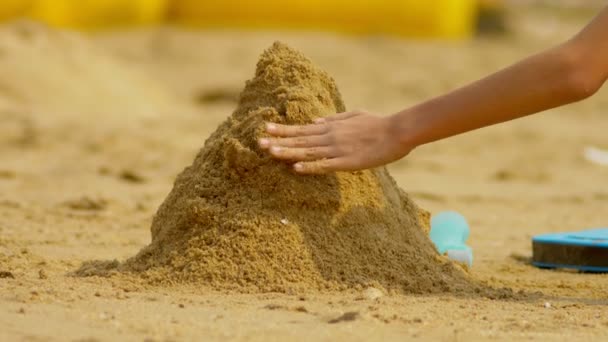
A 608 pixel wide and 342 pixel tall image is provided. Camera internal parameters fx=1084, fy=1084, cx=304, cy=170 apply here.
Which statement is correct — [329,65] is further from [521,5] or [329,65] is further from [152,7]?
[521,5]

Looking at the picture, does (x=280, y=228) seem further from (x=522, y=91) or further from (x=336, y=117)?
(x=522, y=91)

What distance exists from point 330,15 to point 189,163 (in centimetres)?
590

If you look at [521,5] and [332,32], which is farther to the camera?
[521,5]

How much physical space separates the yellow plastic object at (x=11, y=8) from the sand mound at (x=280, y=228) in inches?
314

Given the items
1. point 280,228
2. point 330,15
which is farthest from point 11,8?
point 280,228

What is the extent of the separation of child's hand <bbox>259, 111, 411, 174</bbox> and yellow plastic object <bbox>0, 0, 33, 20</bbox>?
825 centimetres

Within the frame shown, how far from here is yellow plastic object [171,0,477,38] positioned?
38.4ft

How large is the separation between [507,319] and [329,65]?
795 cm

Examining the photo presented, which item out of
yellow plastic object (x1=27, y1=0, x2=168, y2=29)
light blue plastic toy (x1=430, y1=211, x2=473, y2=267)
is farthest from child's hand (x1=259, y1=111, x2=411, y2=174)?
yellow plastic object (x1=27, y1=0, x2=168, y2=29)

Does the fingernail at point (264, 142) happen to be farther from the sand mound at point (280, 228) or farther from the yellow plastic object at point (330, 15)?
the yellow plastic object at point (330, 15)

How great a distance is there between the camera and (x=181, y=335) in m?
2.28

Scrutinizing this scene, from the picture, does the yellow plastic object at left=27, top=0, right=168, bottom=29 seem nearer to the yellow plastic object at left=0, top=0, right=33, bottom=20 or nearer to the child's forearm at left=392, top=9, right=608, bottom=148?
the yellow plastic object at left=0, top=0, right=33, bottom=20

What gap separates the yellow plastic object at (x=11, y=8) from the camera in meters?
10.4

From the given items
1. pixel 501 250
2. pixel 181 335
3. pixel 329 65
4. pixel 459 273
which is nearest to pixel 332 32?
pixel 329 65
